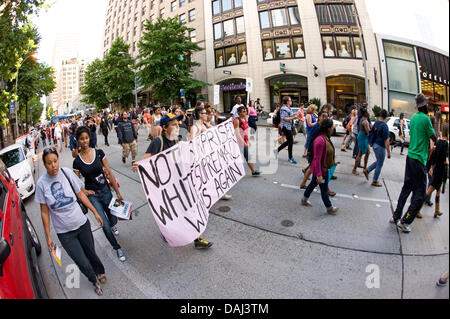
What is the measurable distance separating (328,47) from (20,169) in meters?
23.4

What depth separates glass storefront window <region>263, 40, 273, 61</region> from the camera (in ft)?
82.6

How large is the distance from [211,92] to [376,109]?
2718 centimetres

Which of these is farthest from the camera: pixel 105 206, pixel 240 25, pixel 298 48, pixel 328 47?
pixel 240 25

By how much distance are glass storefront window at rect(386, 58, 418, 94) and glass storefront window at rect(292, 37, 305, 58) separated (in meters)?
19.9

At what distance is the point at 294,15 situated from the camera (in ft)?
75.8

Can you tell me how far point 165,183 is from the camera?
3285mm

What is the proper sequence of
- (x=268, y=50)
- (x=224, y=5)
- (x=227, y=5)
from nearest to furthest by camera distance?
(x=268, y=50)
(x=227, y=5)
(x=224, y=5)

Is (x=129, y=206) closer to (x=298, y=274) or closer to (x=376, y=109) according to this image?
(x=298, y=274)

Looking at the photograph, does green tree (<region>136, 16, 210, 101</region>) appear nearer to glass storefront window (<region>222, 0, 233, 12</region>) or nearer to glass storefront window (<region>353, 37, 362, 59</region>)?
glass storefront window (<region>222, 0, 233, 12</region>)

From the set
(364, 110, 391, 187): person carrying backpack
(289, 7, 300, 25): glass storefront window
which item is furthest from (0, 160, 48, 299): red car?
(289, 7, 300, 25): glass storefront window

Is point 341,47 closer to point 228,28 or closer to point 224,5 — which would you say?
point 228,28

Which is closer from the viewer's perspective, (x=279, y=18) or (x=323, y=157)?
(x=323, y=157)

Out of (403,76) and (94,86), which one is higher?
(94,86)

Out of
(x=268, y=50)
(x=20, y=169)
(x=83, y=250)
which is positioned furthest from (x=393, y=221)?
(x=268, y=50)
